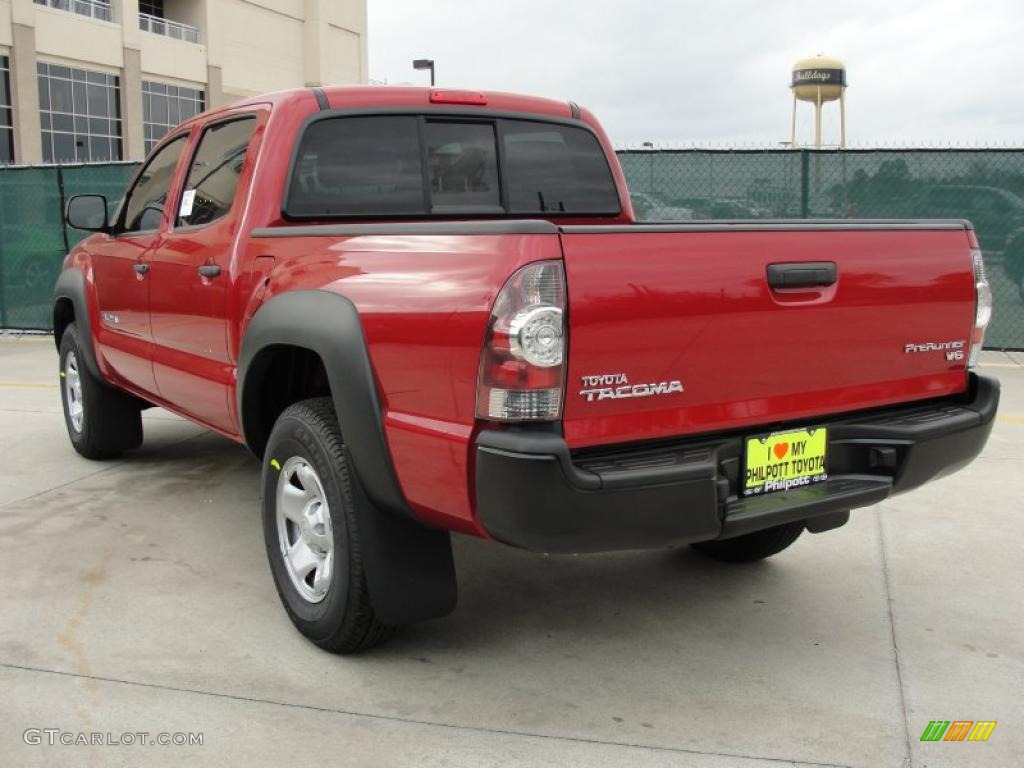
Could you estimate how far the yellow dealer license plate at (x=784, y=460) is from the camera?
3121 mm

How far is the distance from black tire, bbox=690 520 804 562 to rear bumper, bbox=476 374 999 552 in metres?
0.96

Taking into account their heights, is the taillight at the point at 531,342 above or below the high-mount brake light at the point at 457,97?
below

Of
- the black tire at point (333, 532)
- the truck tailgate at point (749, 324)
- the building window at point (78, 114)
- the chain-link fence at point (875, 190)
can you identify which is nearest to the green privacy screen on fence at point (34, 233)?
the chain-link fence at point (875, 190)

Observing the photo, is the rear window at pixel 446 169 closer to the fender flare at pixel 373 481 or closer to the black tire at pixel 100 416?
the fender flare at pixel 373 481

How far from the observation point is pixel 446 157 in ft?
14.9

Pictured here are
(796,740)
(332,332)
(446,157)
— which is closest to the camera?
→ (796,740)

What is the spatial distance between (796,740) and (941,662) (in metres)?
0.82

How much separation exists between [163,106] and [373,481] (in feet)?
152

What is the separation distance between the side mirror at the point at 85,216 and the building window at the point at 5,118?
3494 cm

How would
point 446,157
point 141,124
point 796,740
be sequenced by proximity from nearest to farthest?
point 796,740
point 446,157
point 141,124

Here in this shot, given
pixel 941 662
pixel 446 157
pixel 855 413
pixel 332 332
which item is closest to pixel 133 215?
pixel 446 157

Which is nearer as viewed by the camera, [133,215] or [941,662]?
[941,662]

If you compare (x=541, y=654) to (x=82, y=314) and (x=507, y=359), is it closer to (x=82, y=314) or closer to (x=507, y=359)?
(x=507, y=359)

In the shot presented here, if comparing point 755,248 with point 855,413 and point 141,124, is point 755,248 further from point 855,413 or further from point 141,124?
point 141,124
